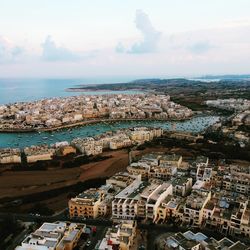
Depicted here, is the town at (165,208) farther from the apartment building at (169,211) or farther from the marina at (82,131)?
the marina at (82,131)

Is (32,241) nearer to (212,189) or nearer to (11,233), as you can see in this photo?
(11,233)

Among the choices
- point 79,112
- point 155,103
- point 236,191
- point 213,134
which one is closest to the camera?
point 236,191

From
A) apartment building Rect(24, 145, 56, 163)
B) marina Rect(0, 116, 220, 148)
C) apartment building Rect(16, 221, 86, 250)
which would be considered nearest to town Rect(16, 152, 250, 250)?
apartment building Rect(16, 221, 86, 250)

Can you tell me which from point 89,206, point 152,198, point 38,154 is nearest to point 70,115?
point 38,154

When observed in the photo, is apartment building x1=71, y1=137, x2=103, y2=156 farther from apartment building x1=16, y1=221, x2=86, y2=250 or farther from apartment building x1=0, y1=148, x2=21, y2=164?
apartment building x1=16, y1=221, x2=86, y2=250

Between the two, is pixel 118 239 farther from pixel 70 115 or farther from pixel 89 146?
pixel 70 115

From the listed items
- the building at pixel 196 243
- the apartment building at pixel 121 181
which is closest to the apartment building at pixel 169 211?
the building at pixel 196 243

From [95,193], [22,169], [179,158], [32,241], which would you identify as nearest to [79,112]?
[22,169]

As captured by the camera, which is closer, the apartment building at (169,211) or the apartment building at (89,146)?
the apartment building at (169,211)
